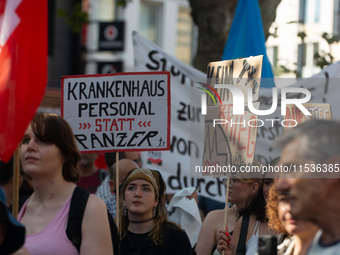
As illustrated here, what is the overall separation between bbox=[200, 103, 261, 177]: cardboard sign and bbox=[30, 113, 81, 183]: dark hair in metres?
1.32

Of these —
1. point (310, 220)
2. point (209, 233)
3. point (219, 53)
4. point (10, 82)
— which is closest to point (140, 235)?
point (209, 233)

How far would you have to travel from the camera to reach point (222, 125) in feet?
12.3

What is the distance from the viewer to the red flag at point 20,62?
2.75 metres

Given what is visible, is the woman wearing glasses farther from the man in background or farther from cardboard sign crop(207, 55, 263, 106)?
the man in background

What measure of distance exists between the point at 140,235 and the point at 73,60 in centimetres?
1457

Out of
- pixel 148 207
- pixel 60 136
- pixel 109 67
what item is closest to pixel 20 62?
pixel 60 136

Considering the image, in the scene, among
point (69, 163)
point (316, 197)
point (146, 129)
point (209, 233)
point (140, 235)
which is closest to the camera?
point (316, 197)

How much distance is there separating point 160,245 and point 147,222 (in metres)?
0.22

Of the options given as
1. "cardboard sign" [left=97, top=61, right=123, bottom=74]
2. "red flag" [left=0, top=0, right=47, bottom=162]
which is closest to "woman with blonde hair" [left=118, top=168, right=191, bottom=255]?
"red flag" [left=0, top=0, right=47, bottom=162]

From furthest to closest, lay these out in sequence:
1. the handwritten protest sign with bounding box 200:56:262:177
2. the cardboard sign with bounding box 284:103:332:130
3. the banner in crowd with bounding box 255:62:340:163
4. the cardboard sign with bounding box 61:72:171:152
Result: the banner in crowd with bounding box 255:62:340:163 → the cardboard sign with bounding box 284:103:332:130 → the cardboard sign with bounding box 61:72:171:152 → the handwritten protest sign with bounding box 200:56:262:177

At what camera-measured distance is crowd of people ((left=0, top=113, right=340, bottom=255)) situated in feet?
4.91

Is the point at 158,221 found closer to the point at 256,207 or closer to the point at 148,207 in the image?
the point at 148,207

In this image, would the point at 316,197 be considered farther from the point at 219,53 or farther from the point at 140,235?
the point at 219,53

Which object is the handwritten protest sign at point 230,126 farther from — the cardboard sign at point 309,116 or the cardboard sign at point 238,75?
the cardboard sign at point 309,116
